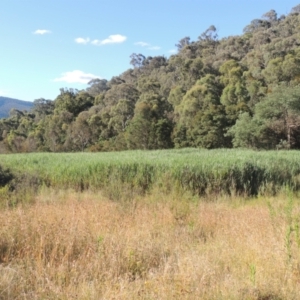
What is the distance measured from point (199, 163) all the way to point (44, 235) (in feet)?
27.6

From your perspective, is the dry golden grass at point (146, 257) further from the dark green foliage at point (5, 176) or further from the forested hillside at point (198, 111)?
the forested hillside at point (198, 111)

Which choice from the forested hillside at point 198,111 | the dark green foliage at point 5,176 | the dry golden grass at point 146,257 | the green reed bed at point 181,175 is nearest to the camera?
the dry golden grass at point 146,257

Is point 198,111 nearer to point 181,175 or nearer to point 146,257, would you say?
point 181,175

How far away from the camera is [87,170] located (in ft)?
41.2

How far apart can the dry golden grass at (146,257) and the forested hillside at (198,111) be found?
99.4 ft

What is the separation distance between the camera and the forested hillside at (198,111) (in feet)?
114

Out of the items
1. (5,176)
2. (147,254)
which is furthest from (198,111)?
(147,254)

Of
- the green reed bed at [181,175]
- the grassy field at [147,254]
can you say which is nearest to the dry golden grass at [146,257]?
the grassy field at [147,254]

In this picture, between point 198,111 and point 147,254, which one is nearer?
point 147,254

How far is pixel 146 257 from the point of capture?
4.26 m

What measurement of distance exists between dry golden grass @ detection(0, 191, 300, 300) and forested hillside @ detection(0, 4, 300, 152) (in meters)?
30.3

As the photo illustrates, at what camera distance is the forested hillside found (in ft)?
114

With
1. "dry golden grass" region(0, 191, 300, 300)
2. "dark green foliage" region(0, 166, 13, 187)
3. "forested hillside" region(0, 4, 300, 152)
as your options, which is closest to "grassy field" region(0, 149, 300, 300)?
→ "dry golden grass" region(0, 191, 300, 300)

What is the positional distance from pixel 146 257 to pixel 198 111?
3986cm
